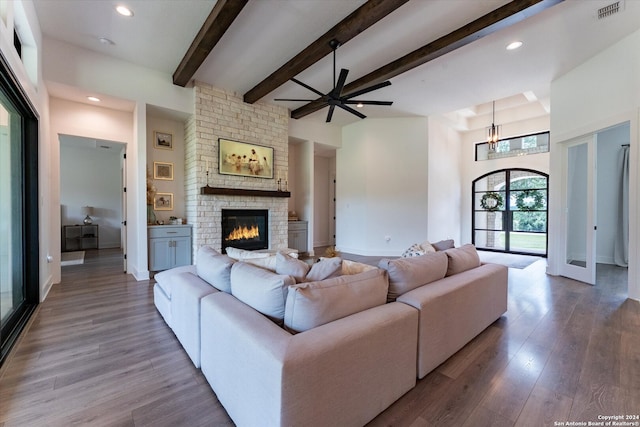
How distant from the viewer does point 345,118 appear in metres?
6.46

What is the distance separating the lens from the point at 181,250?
477cm

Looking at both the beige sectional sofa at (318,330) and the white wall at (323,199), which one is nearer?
the beige sectional sofa at (318,330)

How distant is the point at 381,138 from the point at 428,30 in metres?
3.33

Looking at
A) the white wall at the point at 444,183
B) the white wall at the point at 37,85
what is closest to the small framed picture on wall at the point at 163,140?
the white wall at the point at 37,85

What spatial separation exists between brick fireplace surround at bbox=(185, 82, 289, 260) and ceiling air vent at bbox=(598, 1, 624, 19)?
4.79 meters

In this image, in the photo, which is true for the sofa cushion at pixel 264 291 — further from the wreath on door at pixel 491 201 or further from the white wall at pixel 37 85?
the wreath on door at pixel 491 201

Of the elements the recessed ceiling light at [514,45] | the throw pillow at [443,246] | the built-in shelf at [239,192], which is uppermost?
the recessed ceiling light at [514,45]

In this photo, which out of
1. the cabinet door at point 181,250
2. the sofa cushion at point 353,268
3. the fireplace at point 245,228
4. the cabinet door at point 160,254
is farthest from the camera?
the fireplace at point 245,228

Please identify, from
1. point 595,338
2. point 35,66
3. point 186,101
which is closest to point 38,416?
point 35,66

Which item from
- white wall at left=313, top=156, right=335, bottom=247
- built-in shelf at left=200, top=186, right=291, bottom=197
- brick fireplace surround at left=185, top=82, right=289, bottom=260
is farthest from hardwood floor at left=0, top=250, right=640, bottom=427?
white wall at left=313, top=156, right=335, bottom=247

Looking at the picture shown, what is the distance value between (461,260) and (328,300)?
1665 mm

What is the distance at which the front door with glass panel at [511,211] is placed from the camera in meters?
6.74

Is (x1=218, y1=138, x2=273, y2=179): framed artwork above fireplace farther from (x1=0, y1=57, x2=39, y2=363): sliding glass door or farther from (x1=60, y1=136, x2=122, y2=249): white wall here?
(x1=60, y1=136, x2=122, y2=249): white wall

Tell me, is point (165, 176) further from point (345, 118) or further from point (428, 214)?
point (428, 214)
